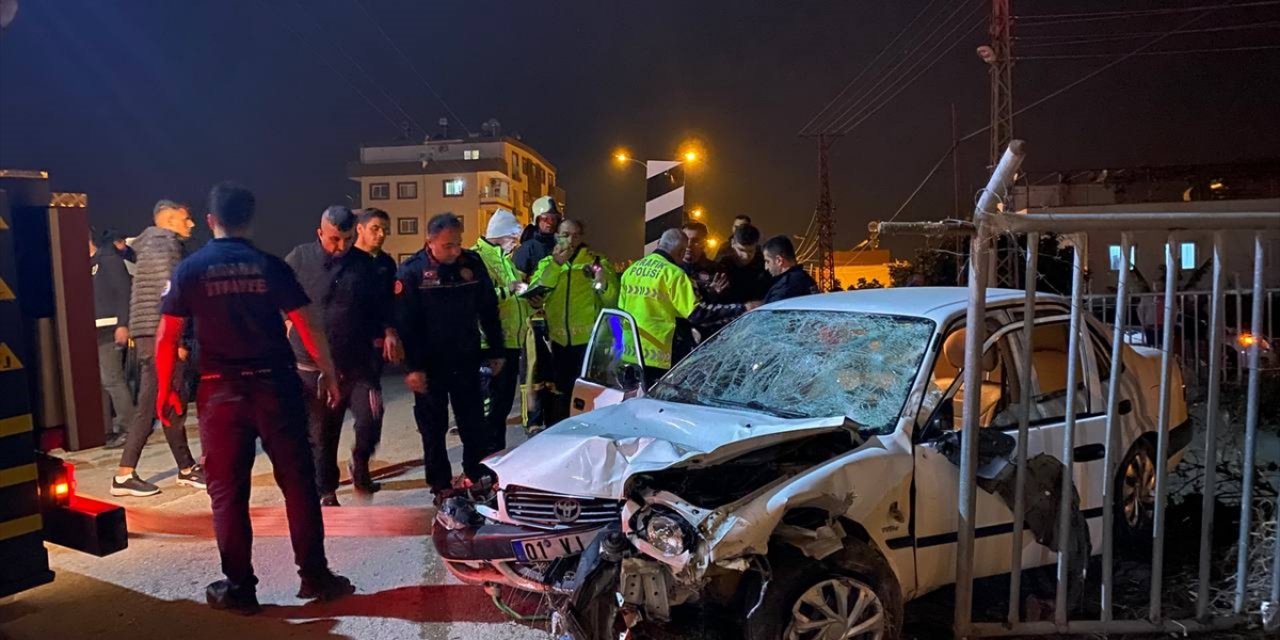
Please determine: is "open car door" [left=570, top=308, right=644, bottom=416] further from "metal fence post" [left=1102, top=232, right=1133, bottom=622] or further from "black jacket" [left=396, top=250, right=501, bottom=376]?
"metal fence post" [left=1102, top=232, right=1133, bottom=622]

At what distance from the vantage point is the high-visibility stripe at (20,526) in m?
3.63

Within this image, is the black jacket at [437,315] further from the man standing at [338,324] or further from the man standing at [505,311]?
the man standing at [505,311]

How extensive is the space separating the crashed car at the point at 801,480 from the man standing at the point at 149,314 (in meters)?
3.73

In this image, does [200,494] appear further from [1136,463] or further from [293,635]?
[1136,463]

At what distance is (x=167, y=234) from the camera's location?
652 cm

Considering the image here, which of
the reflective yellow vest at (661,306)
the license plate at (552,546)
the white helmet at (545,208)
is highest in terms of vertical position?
the white helmet at (545,208)

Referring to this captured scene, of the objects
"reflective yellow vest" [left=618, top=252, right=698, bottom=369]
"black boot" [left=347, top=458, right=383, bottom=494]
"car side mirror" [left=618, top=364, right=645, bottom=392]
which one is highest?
"reflective yellow vest" [left=618, top=252, right=698, bottom=369]

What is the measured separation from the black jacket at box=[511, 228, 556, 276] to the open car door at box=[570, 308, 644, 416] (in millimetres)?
2080

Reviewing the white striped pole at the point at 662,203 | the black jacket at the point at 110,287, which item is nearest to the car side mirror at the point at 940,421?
the white striped pole at the point at 662,203

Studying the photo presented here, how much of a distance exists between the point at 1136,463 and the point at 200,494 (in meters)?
6.20

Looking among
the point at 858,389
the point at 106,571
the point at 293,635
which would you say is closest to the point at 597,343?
the point at 858,389

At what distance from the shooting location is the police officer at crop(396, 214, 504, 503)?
6.08 meters

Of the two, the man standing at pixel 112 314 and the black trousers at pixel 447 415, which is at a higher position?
the man standing at pixel 112 314

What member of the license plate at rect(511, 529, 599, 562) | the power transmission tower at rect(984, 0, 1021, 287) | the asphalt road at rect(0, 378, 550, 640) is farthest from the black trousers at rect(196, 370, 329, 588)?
the power transmission tower at rect(984, 0, 1021, 287)
